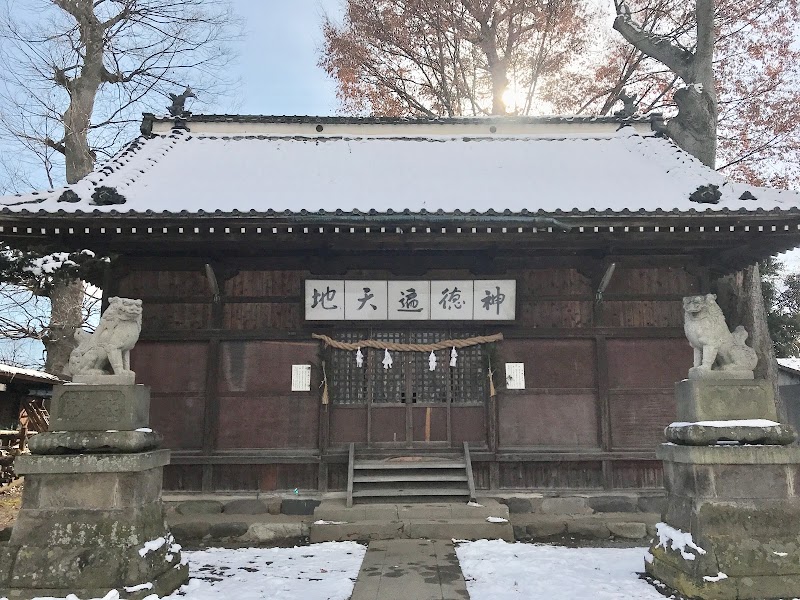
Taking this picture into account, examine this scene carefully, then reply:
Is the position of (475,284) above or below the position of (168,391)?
above

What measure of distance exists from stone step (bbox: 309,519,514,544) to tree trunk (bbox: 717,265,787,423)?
6.63m

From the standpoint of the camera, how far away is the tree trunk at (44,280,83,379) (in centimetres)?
1416

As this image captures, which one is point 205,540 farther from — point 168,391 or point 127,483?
point 127,483

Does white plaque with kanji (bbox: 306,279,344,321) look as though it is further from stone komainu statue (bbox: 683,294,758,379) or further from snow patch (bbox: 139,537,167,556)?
stone komainu statue (bbox: 683,294,758,379)

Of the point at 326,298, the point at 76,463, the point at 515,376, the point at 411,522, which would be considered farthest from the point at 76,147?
the point at 411,522

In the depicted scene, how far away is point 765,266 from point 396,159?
13437 mm

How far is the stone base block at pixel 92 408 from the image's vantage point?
5707 millimetres

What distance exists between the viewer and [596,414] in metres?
8.83

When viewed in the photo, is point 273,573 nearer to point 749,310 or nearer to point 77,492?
point 77,492

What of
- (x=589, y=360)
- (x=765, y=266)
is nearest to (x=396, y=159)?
(x=589, y=360)

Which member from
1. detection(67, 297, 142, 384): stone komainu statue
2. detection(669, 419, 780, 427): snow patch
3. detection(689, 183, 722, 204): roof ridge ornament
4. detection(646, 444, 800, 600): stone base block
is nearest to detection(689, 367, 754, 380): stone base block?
detection(669, 419, 780, 427): snow patch

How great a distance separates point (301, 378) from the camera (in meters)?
8.82

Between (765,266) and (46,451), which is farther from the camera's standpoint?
(765,266)

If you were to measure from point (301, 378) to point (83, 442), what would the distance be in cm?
363
